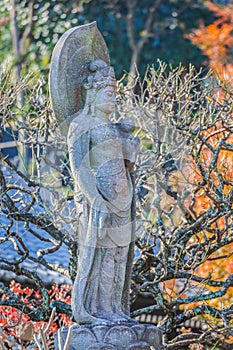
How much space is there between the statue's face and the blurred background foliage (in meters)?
13.7

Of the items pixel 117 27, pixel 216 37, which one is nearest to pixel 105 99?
pixel 117 27

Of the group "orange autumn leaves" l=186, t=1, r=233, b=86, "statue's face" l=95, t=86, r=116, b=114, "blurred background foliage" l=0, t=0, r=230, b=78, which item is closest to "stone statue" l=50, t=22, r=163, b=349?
"statue's face" l=95, t=86, r=116, b=114

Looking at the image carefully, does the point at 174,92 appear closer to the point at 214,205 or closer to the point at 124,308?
the point at 214,205

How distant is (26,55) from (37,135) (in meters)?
12.3

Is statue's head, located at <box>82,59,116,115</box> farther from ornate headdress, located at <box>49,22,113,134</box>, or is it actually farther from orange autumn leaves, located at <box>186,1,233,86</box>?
orange autumn leaves, located at <box>186,1,233,86</box>

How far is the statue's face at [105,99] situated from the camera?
8766mm

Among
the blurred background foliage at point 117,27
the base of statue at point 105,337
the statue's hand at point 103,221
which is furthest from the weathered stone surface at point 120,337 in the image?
the blurred background foliage at point 117,27

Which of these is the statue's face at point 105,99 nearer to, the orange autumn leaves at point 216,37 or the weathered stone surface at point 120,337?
the weathered stone surface at point 120,337

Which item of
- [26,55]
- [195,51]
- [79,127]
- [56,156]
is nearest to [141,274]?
[79,127]

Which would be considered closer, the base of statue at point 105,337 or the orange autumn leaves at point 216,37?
the base of statue at point 105,337

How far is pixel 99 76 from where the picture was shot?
888cm

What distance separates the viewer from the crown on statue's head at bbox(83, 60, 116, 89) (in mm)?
8820

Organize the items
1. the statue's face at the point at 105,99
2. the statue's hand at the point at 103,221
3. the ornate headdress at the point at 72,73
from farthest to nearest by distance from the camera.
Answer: the ornate headdress at the point at 72,73 < the statue's face at the point at 105,99 < the statue's hand at the point at 103,221

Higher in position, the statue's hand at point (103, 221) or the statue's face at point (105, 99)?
the statue's face at point (105, 99)
